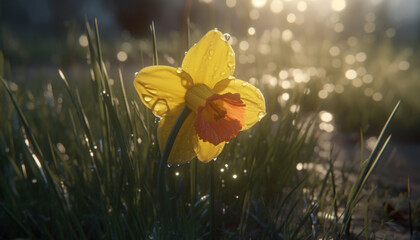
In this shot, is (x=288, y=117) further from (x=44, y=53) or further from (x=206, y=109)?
(x=44, y=53)

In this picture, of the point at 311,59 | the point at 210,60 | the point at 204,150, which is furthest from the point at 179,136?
the point at 311,59

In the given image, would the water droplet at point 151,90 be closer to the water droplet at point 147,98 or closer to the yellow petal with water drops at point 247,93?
the water droplet at point 147,98

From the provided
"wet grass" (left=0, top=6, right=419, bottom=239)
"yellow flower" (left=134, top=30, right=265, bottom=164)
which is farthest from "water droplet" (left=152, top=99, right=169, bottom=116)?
"wet grass" (left=0, top=6, right=419, bottom=239)

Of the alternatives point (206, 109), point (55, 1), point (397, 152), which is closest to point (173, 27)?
point (55, 1)

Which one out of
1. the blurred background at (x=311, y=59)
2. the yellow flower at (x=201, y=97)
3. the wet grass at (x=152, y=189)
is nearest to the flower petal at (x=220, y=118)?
the yellow flower at (x=201, y=97)

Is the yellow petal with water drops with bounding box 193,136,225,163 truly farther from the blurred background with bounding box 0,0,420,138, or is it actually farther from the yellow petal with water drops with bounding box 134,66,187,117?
the blurred background with bounding box 0,0,420,138

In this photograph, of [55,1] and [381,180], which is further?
[55,1]
